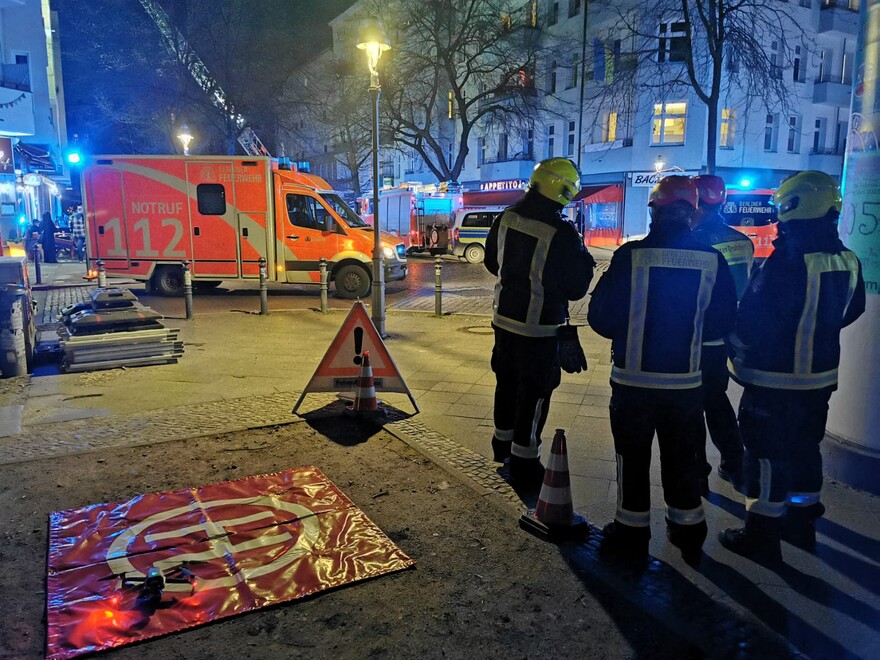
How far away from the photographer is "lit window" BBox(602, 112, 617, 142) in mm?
32688

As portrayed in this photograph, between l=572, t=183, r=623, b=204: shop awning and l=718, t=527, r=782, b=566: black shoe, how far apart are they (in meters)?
30.3

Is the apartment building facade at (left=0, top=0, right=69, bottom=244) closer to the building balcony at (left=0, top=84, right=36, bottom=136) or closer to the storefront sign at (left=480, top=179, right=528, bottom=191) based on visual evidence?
the building balcony at (left=0, top=84, right=36, bottom=136)

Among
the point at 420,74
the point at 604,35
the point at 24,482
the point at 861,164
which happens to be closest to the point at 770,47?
the point at 604,35

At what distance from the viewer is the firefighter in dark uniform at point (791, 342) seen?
365 centimetres

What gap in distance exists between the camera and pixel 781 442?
12.2ft

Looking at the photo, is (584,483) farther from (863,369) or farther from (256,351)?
(256,351)

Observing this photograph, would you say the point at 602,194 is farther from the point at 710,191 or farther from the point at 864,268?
the point at 710,191

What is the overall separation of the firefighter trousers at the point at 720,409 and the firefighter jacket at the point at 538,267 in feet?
3.34

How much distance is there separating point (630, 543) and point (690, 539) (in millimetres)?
320

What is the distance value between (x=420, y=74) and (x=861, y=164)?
105ft

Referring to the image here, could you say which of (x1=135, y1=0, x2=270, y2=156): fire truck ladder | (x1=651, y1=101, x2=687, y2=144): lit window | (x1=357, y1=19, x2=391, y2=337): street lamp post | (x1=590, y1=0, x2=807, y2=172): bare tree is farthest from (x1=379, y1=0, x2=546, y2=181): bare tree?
(x1=357, y1=19, x2=391, y2=337): street lamp post

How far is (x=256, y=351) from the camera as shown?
31.3 feet

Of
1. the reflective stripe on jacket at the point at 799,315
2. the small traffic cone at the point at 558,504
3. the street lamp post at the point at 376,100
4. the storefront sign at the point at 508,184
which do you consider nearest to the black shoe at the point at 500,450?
the small traffic cone at the point at 558,504

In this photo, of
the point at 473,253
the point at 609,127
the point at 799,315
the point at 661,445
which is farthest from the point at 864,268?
the point at 609,127
